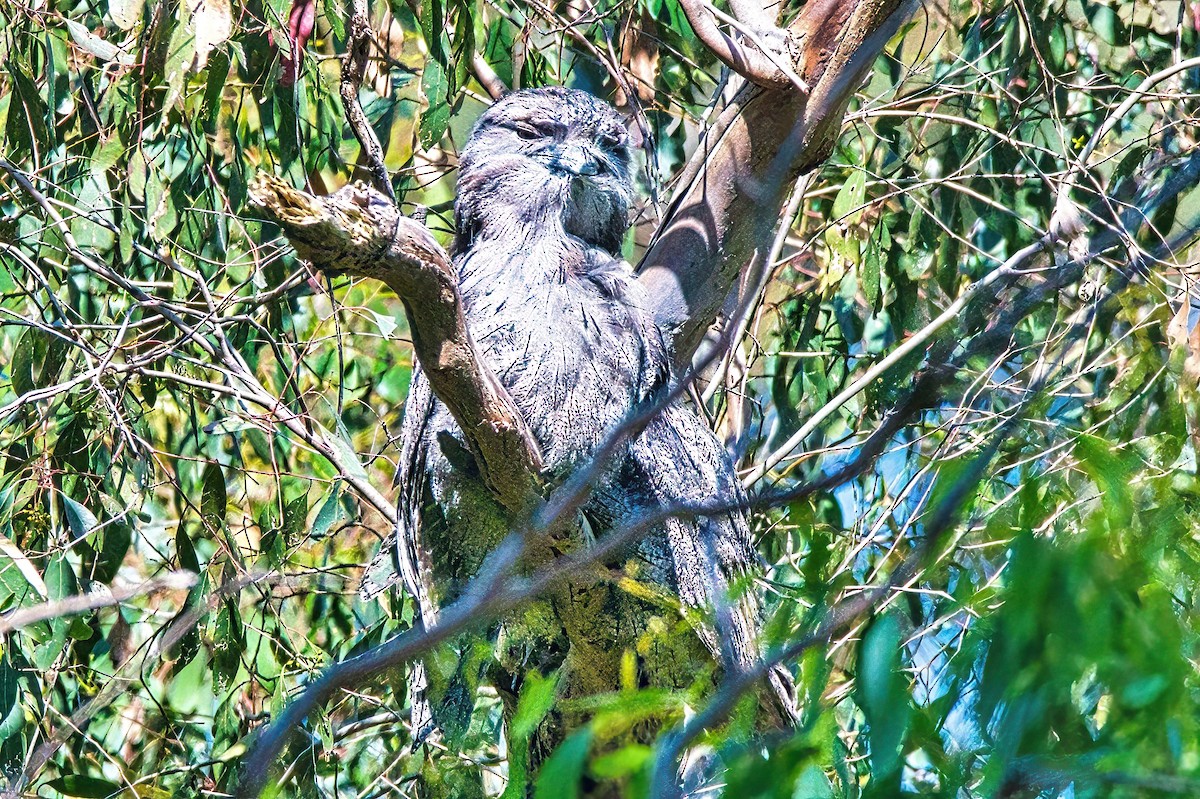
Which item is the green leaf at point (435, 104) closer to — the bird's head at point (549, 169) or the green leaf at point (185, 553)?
the bird's head at point (549, 169)

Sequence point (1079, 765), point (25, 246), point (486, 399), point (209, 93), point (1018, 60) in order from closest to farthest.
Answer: point (1079, 765) → point (486, 399) → point (209, 93) → point (25, 246) → point (1018, 60)

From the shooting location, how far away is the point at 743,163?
7.92ft

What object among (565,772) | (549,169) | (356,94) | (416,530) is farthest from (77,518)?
(565,772)

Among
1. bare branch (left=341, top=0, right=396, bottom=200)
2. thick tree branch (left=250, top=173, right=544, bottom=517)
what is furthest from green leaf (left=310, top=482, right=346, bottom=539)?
bare branch (left=341, top=0, right=396, bottom=200)

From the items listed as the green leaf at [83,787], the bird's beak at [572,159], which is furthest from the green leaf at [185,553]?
the bird's beak at [572,159]

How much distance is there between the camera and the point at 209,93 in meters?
2.67

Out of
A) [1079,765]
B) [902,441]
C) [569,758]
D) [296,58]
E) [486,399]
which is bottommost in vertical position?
[902,441]

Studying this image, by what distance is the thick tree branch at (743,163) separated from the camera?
2227 millimetres

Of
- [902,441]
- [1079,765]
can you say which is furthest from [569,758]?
[902,441]

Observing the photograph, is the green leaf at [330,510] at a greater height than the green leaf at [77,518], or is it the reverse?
the green leaf at [77,518]

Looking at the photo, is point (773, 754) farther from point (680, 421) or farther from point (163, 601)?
point (163, 601)

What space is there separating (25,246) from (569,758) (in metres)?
2.53

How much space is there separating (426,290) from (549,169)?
1054 mm

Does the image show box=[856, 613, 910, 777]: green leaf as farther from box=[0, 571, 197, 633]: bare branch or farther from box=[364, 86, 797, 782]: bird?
box=[364, 86, 797, 782]: bird
